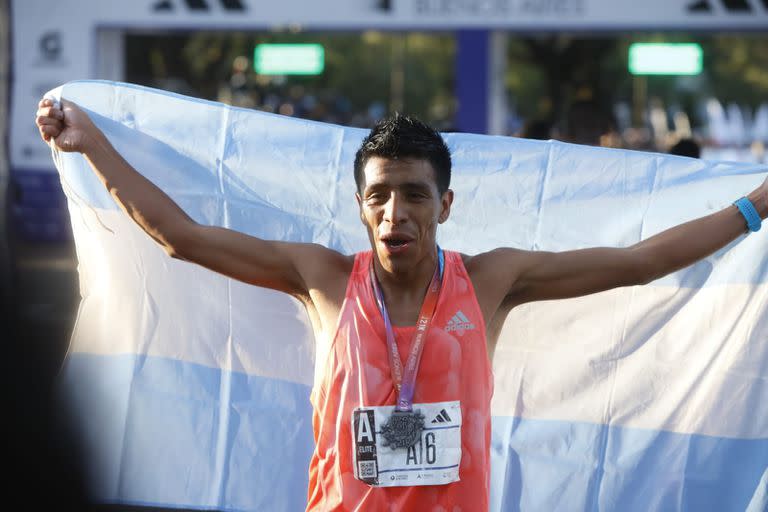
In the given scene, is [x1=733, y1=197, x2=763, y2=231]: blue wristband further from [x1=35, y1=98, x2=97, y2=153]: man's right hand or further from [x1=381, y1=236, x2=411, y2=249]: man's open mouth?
[x1=35, y1=98, x2=97, y2=153]: man's right hand

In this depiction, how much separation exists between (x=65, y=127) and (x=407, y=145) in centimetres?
114

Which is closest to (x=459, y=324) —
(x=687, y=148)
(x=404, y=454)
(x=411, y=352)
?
(x=411, y=352)

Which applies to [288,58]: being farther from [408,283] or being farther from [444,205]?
[408,283]

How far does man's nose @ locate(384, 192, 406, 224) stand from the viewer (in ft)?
11.6

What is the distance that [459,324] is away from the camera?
3518 mm

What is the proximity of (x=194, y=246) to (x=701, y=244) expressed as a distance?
1526 mm

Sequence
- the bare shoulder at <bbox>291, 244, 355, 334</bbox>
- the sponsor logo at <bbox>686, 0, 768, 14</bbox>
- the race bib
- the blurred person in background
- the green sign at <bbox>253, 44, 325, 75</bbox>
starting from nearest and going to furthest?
the race bib
the bare shoulder at <bbox>291, 244, 355, 334</bbox>
the blurred person in background
the sponsor logo at <bbox>686, 0, 768, 14</bbox>
the green sign at <bbox>253, 44, 325, 75</bbox>

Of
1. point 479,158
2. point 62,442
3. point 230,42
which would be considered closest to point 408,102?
point 230,42

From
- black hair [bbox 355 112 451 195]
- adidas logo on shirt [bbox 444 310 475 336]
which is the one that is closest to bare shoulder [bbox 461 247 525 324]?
adidas logo on shirt [bbox 444 310 475 336]

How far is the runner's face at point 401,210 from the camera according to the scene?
11.6 ft

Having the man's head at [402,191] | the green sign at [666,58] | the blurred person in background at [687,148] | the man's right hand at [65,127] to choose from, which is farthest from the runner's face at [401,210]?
the green sign at [666,58]

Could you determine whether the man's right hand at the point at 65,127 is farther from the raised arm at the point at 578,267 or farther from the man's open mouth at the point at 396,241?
the raised arm at the point at 578,267

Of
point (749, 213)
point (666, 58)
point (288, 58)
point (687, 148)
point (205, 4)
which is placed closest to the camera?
point (749, 213)

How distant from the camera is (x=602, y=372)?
15.6 feet
